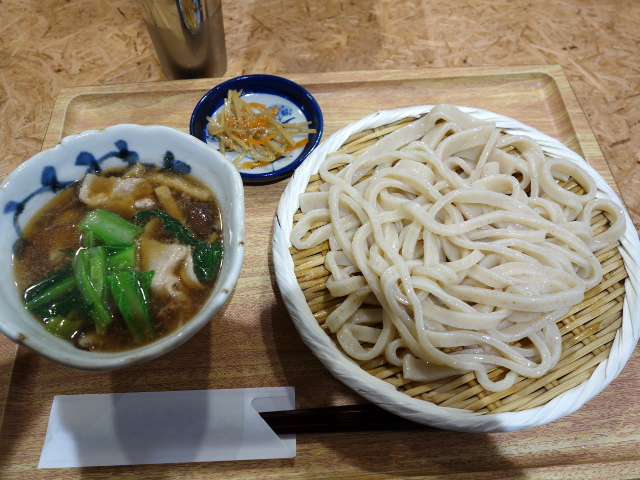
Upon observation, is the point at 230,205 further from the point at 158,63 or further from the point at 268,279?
the point at 158,63

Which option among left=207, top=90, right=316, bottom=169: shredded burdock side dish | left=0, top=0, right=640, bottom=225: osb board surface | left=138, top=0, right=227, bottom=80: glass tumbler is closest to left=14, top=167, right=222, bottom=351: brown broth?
left=207, top=90, right=316, bottom=169: shredded burdock side dish

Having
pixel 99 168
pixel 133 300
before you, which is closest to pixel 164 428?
pixel 133 300

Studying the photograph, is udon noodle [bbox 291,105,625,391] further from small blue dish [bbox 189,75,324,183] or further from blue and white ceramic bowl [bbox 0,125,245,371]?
blue and white ceramic bowl [bbox 0,125,245,371]

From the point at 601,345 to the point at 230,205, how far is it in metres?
1.65

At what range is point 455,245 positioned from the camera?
6.46ft

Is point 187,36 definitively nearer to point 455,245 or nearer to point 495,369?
point 455,245

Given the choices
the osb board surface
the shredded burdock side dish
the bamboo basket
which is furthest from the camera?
the osb board surface

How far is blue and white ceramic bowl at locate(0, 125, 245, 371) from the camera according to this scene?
1144mm

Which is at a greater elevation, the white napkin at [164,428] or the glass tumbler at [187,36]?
the glass tumbler at [187,36]

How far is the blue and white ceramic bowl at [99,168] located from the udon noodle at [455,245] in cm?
58

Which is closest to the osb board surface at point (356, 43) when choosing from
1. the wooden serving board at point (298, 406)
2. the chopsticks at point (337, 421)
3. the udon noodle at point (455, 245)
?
the udon noodle at point (455, 245)

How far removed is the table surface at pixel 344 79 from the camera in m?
1.74

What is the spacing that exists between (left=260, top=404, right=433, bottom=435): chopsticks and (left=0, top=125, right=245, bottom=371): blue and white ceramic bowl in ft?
2.46

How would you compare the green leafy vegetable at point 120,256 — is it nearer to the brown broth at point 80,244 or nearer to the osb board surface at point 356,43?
the brown broth at point 80,244
